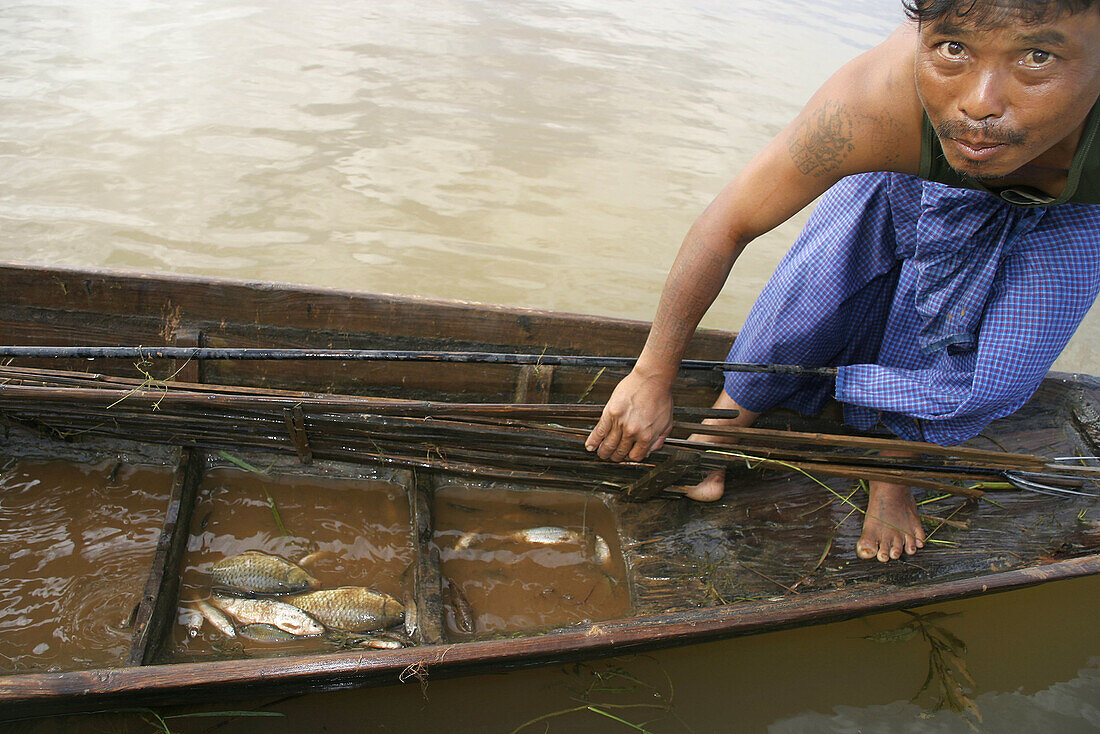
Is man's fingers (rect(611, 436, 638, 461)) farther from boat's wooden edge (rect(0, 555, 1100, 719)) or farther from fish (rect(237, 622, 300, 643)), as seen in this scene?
fish (rect(237, 622, 300, 643))

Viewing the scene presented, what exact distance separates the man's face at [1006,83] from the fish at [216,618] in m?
2.25

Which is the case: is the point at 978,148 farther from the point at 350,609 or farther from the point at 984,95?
the point at 350,609

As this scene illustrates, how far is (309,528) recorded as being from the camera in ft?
8.25

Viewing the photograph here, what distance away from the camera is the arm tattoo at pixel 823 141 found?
1754 mm

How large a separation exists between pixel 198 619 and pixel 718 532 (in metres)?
1.73

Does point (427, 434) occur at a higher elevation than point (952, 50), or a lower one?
lower

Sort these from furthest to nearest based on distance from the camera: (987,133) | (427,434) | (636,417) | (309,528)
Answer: (309,528), (427,434), (636,417), (987,133)

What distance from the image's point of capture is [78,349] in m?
2.04

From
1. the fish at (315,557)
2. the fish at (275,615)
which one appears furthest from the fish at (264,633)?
the fish at (315,557)

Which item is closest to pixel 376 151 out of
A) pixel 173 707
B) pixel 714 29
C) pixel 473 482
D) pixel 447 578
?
pixel 473 482

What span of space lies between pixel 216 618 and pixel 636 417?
4.47 feet

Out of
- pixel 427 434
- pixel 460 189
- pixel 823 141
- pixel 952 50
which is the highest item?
pixel 952 50

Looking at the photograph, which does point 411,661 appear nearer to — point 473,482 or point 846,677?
point 473,482

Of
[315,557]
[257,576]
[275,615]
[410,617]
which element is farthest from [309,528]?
[410,617]
